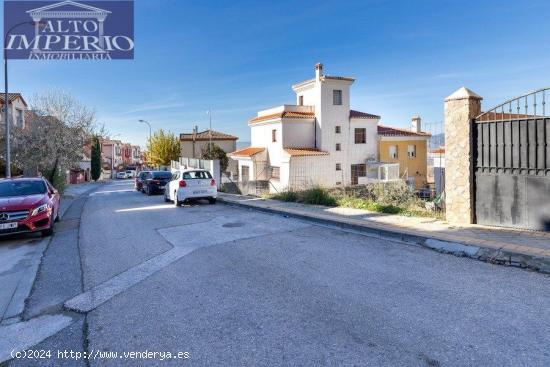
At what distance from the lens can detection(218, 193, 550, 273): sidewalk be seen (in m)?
5.75

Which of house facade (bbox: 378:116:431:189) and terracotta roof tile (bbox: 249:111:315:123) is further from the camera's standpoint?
house facade (bbox: 378:116:431:189)

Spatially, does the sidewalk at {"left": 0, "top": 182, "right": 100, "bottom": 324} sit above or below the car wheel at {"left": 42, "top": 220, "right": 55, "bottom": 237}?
below

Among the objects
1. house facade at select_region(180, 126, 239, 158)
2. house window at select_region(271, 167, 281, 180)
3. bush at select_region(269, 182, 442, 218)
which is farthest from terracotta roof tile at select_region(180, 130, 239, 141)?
bush at select_region(269, 182, 442, 218)

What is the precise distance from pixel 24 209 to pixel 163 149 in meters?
46.9

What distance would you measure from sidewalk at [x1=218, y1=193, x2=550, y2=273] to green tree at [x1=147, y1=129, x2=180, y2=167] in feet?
154

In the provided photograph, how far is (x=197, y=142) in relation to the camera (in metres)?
54.5

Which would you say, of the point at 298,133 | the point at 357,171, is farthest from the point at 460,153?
the point at 357,171

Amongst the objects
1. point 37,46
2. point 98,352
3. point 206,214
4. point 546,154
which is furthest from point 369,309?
point 37,46

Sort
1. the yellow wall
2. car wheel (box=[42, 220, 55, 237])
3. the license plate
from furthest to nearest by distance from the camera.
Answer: the yellow wall → car wheel (box=[42, 220, 55, 237]) → the license plate

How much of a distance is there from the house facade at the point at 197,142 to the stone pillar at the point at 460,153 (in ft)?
153

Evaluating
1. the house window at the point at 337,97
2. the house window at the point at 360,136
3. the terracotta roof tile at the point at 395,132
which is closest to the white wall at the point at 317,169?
the house window at the point at 360,136

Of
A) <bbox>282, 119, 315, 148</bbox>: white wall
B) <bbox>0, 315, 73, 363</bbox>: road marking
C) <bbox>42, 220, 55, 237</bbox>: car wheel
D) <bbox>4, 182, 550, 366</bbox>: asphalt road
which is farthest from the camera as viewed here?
<bbox>282, 119, 315, 148</bbox>: white wall

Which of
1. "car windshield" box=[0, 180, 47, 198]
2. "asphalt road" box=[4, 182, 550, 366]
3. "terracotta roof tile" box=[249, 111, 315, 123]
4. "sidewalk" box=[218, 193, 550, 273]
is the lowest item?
"asphalt road" box=[4, 182, 550, 366]

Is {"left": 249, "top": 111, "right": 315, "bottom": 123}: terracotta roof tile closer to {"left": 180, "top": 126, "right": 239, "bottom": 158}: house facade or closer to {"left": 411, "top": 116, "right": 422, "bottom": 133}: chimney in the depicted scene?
{"left": 411, "top": 116, "right": 422, "bottom": 133}: chimney
